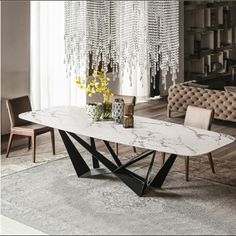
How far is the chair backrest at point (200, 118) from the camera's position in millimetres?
5324

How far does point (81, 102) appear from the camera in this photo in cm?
842

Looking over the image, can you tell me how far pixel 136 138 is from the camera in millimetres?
4578

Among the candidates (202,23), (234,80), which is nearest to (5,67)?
(234,80)

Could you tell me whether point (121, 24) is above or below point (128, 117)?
above

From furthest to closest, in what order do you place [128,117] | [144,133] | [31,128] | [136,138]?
[31,128] < [128,117] < [144,133] < [136,138]

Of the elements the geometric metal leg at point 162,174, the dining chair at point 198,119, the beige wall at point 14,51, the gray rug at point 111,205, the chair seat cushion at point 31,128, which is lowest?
the gray rug at point 111,205

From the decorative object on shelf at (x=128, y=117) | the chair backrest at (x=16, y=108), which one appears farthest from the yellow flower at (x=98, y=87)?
the chair backrest at (x=16, y=108)

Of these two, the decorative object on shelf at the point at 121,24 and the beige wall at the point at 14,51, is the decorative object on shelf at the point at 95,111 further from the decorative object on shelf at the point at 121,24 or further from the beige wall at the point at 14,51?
the beige wall at the point at 14,51

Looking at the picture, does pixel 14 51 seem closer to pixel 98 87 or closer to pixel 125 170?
pixel 98 87

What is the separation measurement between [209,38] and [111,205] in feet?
24.2

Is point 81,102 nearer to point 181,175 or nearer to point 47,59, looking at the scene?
point 47,59

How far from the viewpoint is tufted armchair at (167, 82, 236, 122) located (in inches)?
311

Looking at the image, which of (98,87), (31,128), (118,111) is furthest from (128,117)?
(31,128)

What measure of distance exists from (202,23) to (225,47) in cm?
107
